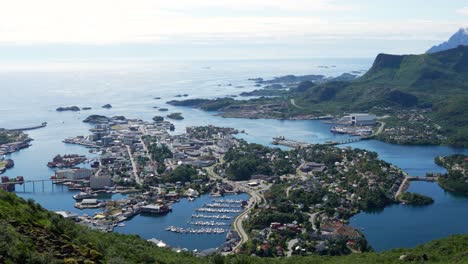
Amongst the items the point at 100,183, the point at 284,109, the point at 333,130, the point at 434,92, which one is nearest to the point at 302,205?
the point at 100,183

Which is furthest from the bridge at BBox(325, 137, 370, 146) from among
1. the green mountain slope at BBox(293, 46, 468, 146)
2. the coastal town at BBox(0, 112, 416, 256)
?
the green mountain slope at BBox(293, 46, 468, 146)

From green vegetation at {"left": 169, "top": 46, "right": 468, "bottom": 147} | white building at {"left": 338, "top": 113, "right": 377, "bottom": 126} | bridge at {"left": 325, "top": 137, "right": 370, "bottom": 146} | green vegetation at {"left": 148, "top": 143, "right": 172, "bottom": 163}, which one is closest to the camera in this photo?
green vegetation at {"left": 148, "top": 143, "right": 172, "bottom": 163}

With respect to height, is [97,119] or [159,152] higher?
[97,119]

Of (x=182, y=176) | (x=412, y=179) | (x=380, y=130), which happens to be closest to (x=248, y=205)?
(x=182, y=176)

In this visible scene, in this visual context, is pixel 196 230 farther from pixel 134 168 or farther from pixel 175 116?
pixel 175 116

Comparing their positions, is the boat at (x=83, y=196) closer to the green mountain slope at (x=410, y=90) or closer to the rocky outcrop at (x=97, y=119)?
the rocky outcrop at (x=97, y=119)

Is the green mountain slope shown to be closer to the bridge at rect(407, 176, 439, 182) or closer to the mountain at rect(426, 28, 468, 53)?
the bridge at rect(407, 176, 439, 182)

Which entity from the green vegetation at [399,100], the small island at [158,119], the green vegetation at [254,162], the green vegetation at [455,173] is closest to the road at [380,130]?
the green vegetation at [399,100]
